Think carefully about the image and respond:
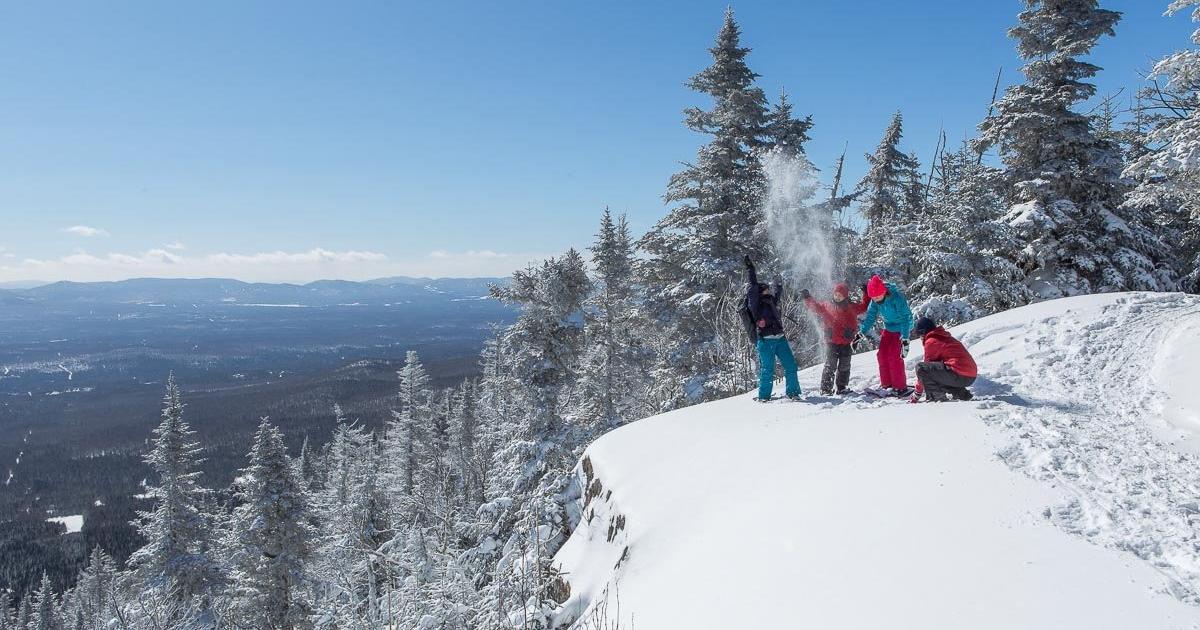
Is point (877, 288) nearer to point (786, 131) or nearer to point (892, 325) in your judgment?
point (892, 325)

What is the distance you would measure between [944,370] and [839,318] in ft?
6.00

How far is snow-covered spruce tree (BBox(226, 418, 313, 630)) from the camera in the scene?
2008cm

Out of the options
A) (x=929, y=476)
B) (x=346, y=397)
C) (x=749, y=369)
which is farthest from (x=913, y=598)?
(x=346, y=397)

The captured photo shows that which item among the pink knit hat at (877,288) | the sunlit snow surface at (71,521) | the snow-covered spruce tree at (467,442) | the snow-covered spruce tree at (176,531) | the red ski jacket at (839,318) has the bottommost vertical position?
the sunlit snow surface at (71,521)

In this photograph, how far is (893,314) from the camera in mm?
8281

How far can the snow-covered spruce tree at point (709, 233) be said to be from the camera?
15.6 m

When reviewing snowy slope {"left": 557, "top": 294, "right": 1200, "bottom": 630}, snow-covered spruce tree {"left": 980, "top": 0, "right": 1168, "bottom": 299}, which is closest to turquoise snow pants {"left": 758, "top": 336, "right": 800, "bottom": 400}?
snowy slope {"left": 557, "top": 294, "right": 1200, "bottom": 630}

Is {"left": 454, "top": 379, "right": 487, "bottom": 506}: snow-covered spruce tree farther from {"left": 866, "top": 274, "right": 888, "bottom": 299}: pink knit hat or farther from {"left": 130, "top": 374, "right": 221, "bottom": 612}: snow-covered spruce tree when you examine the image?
{"left": 866, "top": 274, "right": 888, "bottom": 299}: pink knit hat

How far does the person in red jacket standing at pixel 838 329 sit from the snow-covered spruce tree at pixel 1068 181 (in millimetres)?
8676

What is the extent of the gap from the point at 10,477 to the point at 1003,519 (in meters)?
213

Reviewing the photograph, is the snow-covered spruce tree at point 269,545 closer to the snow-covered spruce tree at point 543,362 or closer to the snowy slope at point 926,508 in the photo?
the snow-covered spruce tree at point 543,362

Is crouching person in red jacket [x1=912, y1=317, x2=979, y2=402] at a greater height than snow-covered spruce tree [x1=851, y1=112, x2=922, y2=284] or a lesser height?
lesser

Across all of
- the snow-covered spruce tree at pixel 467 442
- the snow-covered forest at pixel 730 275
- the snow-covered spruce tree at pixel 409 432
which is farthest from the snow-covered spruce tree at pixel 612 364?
the snow-covered spruce tree at pixel 409 432

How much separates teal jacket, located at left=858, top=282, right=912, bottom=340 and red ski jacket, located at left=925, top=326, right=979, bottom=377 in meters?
0.43
